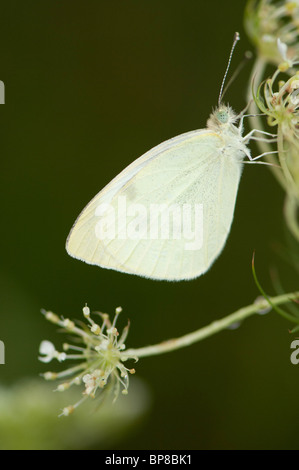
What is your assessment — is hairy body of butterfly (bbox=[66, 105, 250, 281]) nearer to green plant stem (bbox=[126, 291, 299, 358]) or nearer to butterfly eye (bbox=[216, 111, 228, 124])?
butterfly eye (bbox=[216, 111, 228, 124])

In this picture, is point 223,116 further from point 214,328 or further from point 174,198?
point 214,328

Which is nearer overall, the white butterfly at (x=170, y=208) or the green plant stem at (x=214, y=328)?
the green plant stem at (x=214, y=328)

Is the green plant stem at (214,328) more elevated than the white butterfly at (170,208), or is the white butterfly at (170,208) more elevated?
the white butterfly at (170,208)

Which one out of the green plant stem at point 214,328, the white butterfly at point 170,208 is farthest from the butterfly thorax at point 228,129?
the green plant stem at point 214,328

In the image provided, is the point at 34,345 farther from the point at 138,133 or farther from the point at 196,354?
the point at 138,133


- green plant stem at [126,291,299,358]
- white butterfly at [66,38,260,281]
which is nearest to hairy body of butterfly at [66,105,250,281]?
white butterfly at [66,38,260,281]

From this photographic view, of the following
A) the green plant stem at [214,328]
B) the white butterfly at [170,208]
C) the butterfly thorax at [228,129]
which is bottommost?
the green plant stem at [214,328]

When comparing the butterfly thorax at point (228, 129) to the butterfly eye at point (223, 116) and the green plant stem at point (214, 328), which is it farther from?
the green plant stem at point (214, 328)
